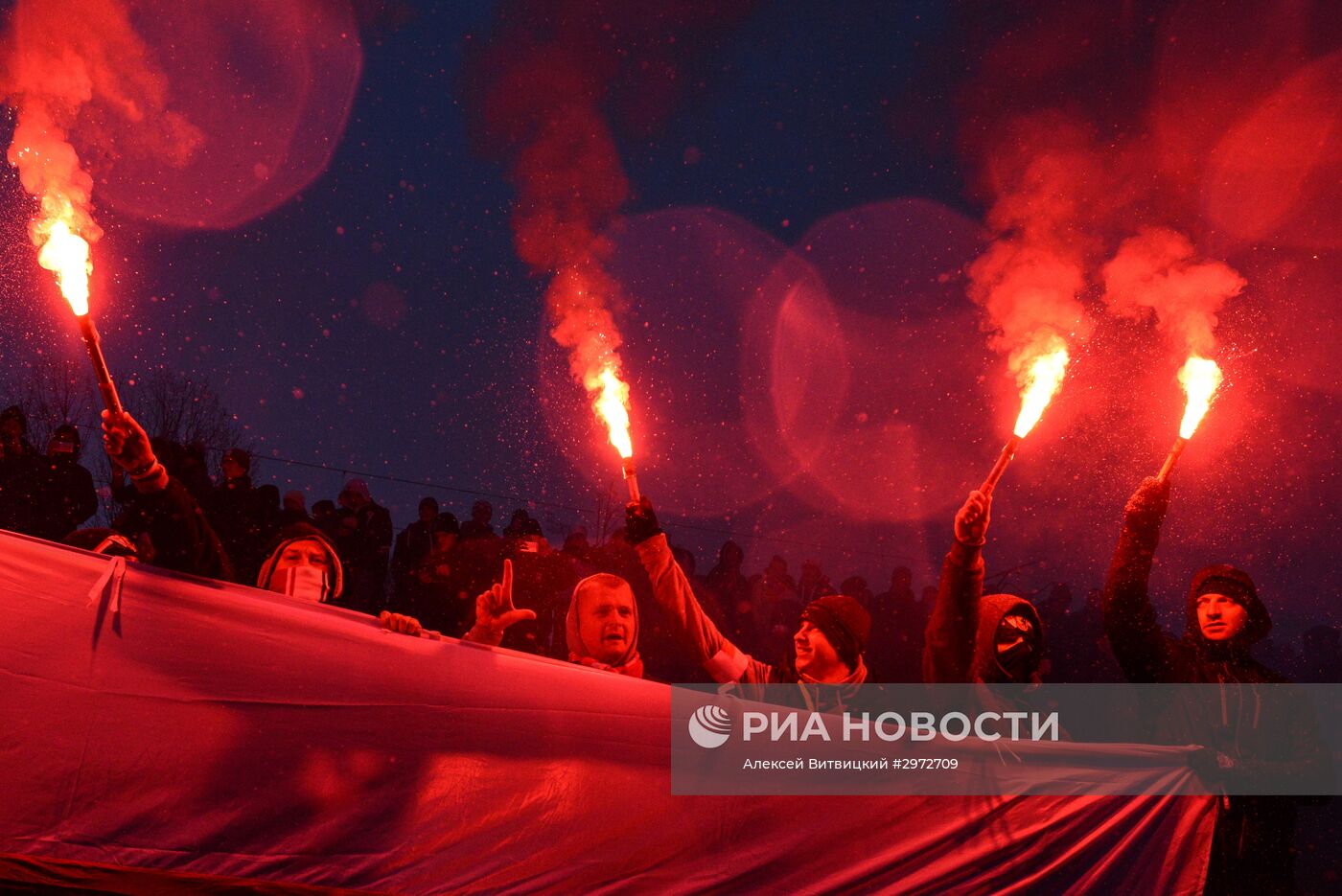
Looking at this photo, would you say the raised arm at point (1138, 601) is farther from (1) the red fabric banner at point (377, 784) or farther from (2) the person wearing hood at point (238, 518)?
(2) the person wearing hood at point (238, 518)

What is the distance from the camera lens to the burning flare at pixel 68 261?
327cm

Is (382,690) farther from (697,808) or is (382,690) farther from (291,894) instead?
(697,808)

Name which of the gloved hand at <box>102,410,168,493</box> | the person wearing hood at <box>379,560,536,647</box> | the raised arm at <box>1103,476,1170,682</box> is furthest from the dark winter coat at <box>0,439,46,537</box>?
the raised arm at <box>1103,476,1170,682</box>

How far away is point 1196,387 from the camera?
466cm

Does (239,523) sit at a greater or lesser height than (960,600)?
greater

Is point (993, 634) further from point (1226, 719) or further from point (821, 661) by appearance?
point (1226, 719)

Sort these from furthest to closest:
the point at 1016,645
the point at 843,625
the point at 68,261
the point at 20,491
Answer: the point at 20,491 → the point at 843,625 → the point at 1016,645 → the point at 68,261

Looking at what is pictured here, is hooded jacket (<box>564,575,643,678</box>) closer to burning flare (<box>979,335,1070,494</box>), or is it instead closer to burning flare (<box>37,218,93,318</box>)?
burning flare (<box>979,335,1070,494</box>)

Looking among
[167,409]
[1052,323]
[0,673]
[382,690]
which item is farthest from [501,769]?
[167,409]

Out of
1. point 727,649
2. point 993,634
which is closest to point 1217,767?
point 993,634

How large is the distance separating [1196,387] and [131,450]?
5123 millimetres

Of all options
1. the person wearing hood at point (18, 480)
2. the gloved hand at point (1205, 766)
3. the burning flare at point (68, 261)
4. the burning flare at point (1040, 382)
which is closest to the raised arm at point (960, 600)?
the burning flare at point (1040, 382)

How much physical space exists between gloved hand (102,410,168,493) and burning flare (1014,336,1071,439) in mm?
3948

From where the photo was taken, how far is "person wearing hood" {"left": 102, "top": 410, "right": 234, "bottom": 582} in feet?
11.3
